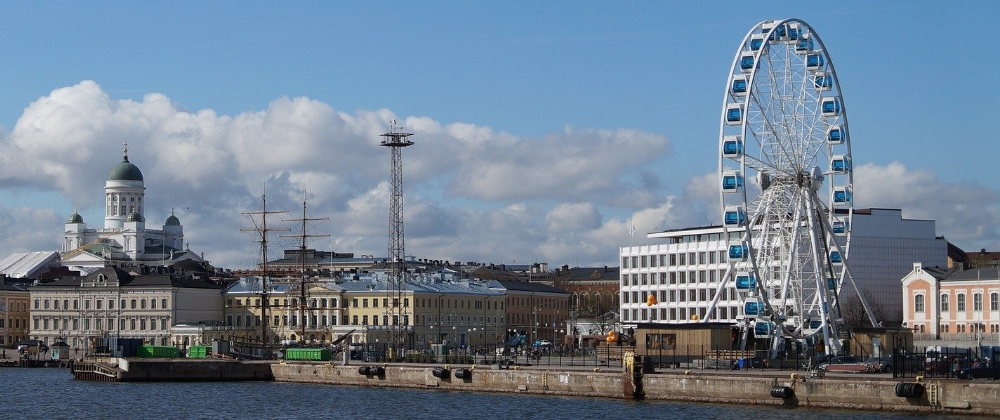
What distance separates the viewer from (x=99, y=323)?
184 m

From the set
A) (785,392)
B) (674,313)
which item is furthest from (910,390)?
(674,313)

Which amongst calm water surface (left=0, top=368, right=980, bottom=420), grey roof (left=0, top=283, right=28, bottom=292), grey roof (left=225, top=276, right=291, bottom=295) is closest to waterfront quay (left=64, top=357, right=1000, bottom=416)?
calm water surface (left=0, top=368, right=980, bottom=420)

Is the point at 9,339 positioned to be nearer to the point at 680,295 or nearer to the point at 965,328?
the point at 680,295

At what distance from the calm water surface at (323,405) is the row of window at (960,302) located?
59296 millimetres

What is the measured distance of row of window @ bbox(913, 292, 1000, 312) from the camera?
131500 mm

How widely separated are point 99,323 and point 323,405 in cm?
10640

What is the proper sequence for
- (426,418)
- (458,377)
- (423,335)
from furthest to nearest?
(423,335) → (458,377) → (426,418)

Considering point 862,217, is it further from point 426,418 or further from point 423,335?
point 426,418

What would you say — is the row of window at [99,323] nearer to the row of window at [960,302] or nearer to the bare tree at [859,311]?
the bare tree at [859,311]

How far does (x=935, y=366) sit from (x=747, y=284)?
24.0m

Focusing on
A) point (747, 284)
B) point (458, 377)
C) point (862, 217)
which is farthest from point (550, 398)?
point (862, 217)

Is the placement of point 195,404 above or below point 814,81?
below

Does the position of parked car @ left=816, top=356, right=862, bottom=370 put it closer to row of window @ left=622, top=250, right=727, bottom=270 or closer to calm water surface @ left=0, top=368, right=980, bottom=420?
calm water surface @ left=0, top=368, right=980, bottom=420

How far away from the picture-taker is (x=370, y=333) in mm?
169500
